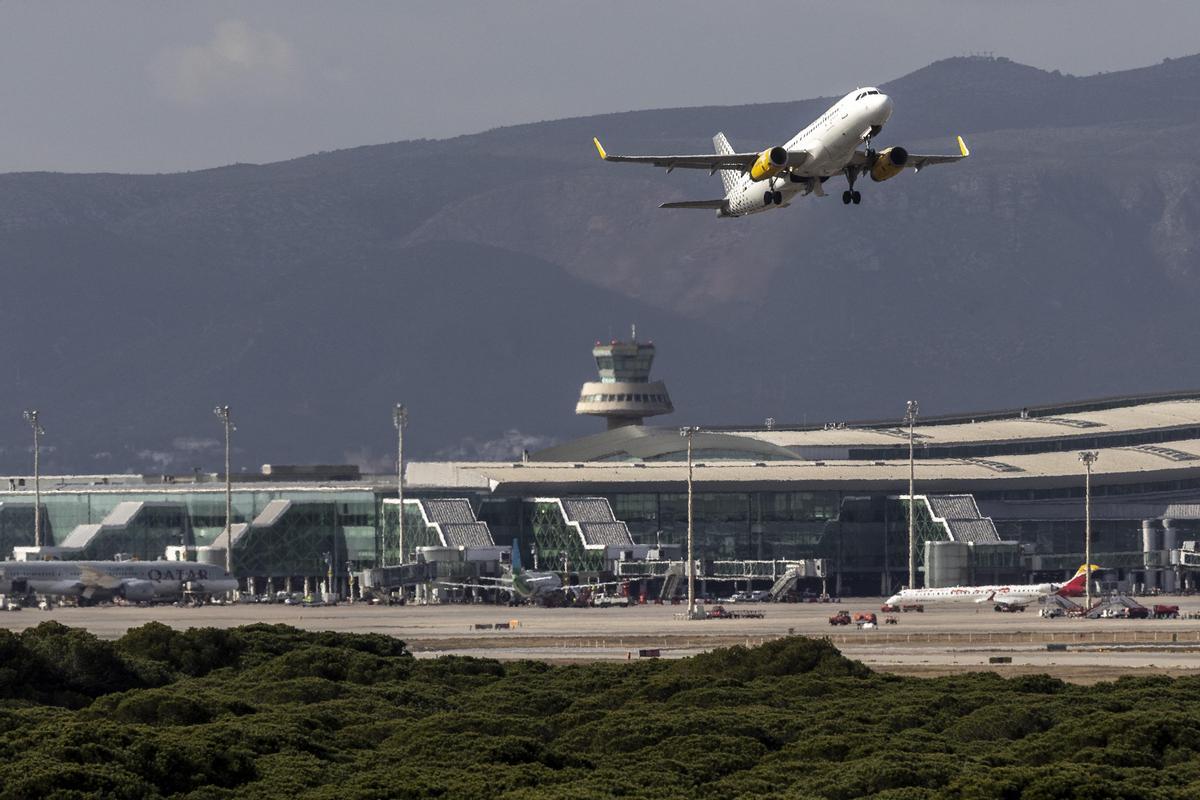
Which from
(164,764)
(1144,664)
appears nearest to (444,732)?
(164,764)

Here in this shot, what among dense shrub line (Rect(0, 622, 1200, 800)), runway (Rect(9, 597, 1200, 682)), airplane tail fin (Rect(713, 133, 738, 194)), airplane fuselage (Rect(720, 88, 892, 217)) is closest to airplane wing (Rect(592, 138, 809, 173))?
airplane fuselage (Rect(720, 88, 892, 217))

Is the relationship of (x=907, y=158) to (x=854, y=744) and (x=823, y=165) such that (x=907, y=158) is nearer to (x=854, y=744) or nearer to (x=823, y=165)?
(x=823, y=165)

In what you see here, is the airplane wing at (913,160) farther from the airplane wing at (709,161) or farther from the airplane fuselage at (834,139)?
the airplane wing at (709,161)

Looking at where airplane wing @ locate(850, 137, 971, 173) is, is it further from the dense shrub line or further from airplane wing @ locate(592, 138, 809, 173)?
the dense shrub line

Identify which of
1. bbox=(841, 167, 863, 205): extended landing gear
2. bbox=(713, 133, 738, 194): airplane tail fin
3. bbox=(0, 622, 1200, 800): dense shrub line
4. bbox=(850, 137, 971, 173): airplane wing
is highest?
bbox=(713, 133, 738, 194): airplane tail fin

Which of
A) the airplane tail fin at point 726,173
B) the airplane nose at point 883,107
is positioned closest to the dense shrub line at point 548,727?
the airplane nose at point 883,107

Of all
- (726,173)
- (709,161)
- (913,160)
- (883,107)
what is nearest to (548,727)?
(883,107)

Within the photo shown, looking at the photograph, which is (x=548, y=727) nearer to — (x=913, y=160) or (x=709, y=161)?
(x=709, y=161)
